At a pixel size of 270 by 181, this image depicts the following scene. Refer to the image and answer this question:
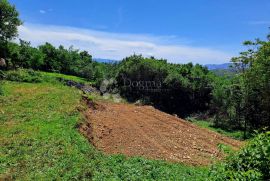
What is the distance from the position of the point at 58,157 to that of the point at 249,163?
8871 millimetres

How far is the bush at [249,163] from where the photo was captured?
5109mm

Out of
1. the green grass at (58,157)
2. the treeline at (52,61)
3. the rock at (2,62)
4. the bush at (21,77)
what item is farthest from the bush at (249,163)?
the treeline at (52,61)

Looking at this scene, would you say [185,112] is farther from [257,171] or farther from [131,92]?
[257,171]

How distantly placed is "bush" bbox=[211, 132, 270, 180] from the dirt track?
26.3 ft

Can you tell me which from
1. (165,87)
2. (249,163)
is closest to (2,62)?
(165,87)

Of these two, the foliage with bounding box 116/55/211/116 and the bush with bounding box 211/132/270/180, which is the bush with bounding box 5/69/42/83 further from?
the bush with bounding box 211/132/270/180

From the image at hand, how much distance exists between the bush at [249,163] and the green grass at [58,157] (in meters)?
2.54

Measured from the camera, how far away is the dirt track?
15.8 metres

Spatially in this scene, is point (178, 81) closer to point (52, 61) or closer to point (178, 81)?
point (178, 81)

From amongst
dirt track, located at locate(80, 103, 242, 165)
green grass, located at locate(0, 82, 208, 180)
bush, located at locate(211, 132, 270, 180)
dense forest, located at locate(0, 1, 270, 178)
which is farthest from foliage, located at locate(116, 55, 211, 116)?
bush, located at locate(211, 132, 270, 180)

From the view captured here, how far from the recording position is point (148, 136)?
18141 millimetres

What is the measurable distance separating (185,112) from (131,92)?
8336 mm

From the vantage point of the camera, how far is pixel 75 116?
61.4 feet

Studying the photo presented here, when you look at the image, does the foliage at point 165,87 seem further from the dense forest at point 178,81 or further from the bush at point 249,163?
the bush at point 249,163
